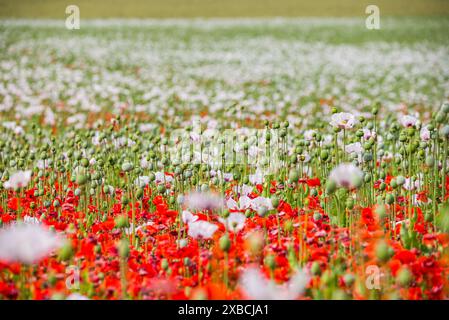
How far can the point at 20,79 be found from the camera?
1078 centimetres

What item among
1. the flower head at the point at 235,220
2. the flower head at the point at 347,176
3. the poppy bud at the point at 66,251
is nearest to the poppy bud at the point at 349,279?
the flower head at the point at 347,176

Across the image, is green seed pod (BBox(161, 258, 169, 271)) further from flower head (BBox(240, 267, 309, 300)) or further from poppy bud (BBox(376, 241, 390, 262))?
poppy bud (BBox(376, 241, 390, 262))

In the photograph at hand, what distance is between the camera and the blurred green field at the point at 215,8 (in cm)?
3378

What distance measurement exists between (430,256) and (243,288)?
3.04 ft

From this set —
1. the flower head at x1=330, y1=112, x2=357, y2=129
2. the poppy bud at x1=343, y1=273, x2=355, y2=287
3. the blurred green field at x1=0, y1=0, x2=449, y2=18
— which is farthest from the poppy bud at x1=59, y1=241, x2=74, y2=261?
the blurred green field at x1=0, y1=0, x2=449, y2=18

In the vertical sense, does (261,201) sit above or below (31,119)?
below

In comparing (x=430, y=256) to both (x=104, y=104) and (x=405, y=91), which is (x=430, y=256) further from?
(x=405, y=91)

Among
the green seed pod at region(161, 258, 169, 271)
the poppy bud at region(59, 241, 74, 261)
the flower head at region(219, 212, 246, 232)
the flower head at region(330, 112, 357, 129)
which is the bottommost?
the green seed pod at region(161, 258, 169, 271)

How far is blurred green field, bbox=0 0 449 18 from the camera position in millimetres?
33781

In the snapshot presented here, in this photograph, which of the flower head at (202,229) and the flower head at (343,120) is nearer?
the flower head at (202,229)

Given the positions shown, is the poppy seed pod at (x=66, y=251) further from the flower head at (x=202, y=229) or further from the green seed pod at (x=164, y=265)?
the flower head at (x=202, y=229)

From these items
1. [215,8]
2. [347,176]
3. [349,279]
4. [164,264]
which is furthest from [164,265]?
[215,8]

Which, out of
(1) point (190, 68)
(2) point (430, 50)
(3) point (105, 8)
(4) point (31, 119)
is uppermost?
(3) point (105, 8)
